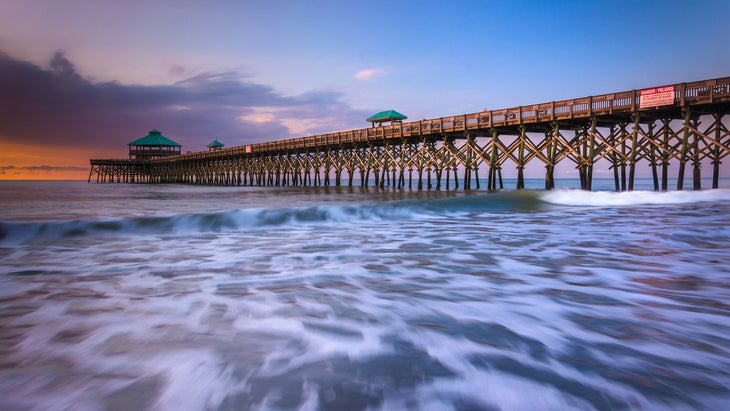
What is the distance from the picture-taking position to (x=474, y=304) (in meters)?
3.26

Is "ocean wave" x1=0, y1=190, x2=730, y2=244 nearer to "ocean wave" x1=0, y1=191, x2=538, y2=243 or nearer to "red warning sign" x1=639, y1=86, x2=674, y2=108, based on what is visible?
"ocean wave" x1=0, y1=191, x2=538, y2=243

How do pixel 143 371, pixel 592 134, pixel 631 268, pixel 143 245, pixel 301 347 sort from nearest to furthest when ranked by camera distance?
1. pixel 143 371
2. pixel 301 347
3. pixel 631 268
4. pixel 143 245
5. pixel 592 134

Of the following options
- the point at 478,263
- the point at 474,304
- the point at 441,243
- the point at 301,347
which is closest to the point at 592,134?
the point at 441,243

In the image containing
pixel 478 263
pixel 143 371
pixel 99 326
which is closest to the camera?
pixel 143 371

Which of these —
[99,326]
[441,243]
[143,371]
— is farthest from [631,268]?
[99,326]

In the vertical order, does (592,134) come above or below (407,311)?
above

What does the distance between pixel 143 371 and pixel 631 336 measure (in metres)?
2.83

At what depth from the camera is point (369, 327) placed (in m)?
2.77

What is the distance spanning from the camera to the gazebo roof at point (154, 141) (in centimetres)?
7900

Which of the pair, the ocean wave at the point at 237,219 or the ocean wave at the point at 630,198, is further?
the ocean wave at the point at 630,198

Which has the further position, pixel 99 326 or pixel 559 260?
pixel 559 260

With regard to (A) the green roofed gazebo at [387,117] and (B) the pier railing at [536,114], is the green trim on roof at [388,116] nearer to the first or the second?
(A) the green roofed gazebo at [387,117]

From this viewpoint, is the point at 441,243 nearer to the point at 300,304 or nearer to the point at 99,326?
the point at 300,304

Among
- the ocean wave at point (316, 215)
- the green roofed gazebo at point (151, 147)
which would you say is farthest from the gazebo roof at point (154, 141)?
the ocean wave at point (316, 215)
